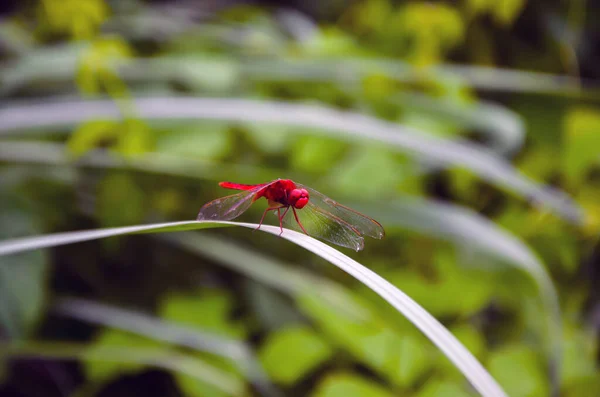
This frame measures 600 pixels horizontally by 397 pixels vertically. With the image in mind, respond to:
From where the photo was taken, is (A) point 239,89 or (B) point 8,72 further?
(A) point 239,89

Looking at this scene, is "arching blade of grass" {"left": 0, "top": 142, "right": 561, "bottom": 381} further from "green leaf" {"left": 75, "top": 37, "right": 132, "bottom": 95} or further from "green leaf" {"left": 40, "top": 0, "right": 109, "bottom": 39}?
"green leaf" {"left": 40, "top": 0, "right": 109, "bottom": 39}

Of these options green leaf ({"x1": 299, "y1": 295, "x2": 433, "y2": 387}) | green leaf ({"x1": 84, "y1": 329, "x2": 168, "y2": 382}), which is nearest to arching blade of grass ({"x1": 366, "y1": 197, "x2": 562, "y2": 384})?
green leaf ({"x1": 299, "y1": 295, "x2": 433, "y2": 387})

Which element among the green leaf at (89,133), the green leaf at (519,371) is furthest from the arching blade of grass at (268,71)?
the green leaf at (519,371)

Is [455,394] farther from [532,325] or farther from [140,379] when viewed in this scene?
[140,379]

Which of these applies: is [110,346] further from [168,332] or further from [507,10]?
[507,10]

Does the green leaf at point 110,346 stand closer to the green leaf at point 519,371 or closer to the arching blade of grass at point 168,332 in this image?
the arching blade of grass at point 168,332

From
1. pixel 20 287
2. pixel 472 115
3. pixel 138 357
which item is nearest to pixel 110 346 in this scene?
pixel 138 357

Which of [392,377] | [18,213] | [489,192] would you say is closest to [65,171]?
[18,213]
